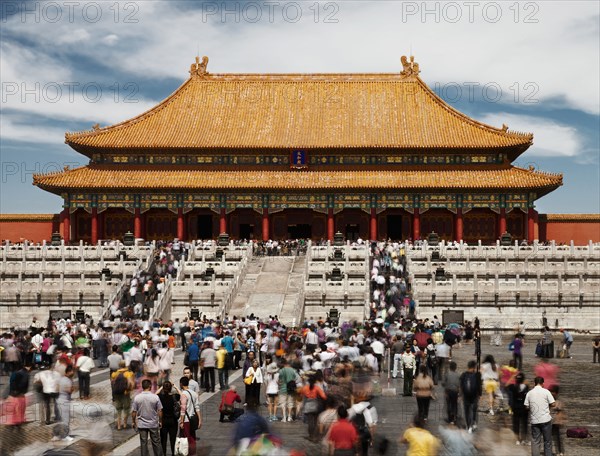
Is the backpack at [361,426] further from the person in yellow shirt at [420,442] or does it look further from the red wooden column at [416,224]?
the red wooden column at [416,224]

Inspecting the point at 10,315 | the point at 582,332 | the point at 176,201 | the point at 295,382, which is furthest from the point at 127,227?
the point at 295,382

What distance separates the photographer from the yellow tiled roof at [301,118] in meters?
63.8

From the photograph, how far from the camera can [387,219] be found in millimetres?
63656

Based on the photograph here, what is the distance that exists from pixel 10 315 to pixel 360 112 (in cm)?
3584

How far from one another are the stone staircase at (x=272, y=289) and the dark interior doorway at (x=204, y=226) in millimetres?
18774

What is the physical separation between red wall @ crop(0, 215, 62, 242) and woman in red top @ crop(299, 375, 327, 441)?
4895 cm

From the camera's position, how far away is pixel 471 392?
16641 millimetres

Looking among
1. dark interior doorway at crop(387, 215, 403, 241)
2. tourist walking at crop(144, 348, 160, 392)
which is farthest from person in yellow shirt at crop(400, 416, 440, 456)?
dark interior doorway at crop(387, 215, 403, 241)

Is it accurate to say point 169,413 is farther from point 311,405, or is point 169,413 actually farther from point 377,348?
point 377,348

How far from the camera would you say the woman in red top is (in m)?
16.1

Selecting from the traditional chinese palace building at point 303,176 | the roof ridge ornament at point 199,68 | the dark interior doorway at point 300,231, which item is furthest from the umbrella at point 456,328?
the roof ridge ornament at point 199,68

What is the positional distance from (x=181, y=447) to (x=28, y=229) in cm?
5102

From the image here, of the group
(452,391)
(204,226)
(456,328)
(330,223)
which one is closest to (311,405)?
(452,391)

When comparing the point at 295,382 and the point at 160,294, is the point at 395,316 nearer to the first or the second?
the point at 160,294
